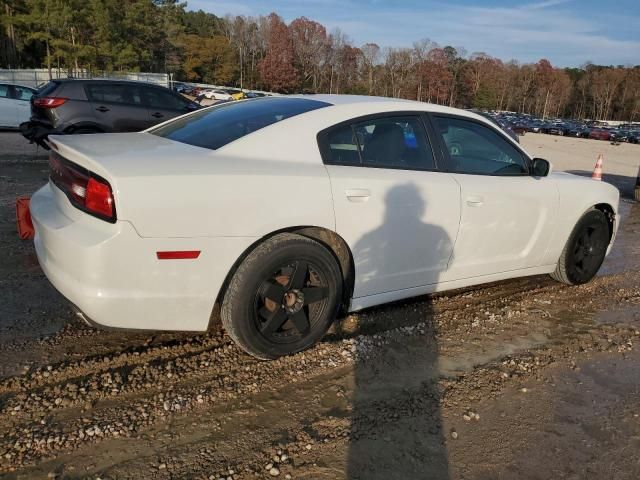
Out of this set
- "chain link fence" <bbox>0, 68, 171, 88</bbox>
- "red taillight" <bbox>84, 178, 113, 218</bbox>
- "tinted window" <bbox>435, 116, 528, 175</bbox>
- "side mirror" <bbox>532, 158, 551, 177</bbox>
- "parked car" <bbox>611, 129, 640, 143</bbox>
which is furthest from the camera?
"parked car" <bbox>611, 129, 640, 143</bbox>

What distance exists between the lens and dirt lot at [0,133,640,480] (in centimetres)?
234

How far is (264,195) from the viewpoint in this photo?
2844 millimetres

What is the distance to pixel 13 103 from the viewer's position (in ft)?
49.1

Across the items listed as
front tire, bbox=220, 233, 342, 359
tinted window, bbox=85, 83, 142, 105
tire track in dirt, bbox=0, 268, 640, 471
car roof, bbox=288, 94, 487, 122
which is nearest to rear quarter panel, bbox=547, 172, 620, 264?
tire track in dirt, bbox=0, 268, 640, 471

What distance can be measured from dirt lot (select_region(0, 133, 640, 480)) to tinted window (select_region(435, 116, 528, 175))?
3.66 feet

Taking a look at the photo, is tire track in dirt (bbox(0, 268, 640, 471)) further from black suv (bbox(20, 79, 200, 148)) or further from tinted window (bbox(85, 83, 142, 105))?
tinted window (bbox(85, 83, 142, 105))

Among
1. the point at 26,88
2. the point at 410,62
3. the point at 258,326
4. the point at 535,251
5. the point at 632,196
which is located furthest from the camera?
the point at 410,62

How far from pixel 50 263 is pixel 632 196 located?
469 inches

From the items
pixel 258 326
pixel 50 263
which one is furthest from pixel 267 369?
pixel 50 263

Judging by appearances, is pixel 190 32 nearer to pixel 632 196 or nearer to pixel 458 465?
pixel 632 196

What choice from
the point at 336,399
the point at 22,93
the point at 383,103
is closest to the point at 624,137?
the point at 22,93

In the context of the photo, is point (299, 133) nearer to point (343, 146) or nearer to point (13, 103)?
point (343, 146)

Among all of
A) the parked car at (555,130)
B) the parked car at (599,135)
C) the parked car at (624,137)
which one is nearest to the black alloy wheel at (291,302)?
the parked car at (624,137)

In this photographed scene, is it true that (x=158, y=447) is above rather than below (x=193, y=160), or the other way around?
below
